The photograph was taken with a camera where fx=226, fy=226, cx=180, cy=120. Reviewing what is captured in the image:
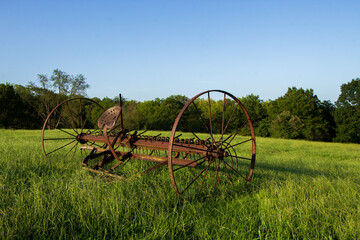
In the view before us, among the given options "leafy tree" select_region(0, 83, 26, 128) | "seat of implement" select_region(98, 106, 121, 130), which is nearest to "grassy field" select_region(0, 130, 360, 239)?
"seat of implement" select_region(98, 106, 121, 130)

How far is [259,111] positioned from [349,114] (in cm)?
1477

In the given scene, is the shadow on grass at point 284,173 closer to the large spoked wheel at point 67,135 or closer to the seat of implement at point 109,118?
the seat of implement at point 109,118

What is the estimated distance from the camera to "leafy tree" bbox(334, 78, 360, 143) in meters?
36.3

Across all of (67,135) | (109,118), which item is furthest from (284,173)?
(67,135)

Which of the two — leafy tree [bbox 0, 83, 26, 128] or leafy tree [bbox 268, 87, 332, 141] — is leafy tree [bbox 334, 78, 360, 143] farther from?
leafy tree [bbox 0, 83, 26, 128]

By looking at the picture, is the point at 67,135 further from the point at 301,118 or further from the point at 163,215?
the point at 301,118

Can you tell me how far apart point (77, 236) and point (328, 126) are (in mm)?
45270

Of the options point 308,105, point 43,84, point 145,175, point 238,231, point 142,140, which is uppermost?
point 43,84

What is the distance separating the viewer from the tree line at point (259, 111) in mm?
32719

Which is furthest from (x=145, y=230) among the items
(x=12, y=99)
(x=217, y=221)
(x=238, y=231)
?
(x=12, y=99)

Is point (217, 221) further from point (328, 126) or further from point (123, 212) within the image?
point (328, 126)

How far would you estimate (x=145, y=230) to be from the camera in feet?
8.66

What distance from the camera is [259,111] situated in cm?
4625

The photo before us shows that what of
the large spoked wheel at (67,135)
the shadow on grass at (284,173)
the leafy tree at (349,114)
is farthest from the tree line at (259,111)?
the shadow on grass at (284,173)
